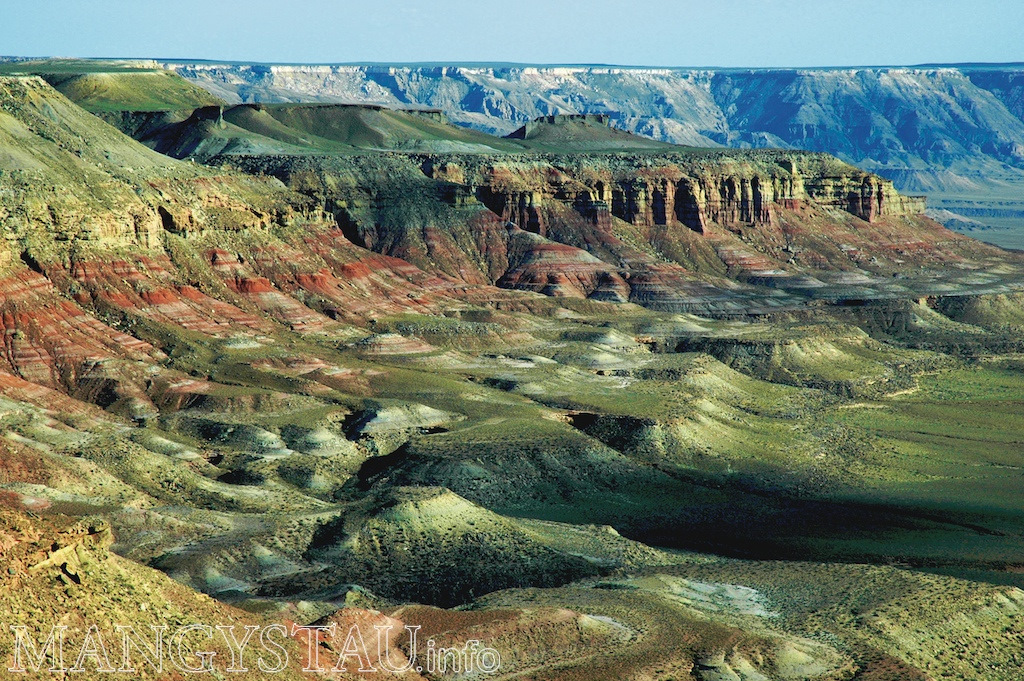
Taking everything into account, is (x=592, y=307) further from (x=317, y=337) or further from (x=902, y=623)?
(x=902, y=623)

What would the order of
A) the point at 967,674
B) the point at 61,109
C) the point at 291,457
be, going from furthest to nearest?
the point at 61,109 < the point at 291,457 < the point at 967,674

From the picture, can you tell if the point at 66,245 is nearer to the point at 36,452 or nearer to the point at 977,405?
the point at 36,452


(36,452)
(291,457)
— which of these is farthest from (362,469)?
(36,452)

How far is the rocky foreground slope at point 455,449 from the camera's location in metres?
65.9

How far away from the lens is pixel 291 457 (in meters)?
111

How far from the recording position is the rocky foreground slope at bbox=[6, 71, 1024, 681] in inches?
2596

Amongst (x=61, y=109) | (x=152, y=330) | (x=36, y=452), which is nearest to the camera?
(x=36, y=452)

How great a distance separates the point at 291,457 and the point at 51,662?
202 feet

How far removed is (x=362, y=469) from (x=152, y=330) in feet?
104

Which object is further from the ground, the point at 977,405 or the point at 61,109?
the point at 61,109

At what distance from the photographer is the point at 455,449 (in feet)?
370

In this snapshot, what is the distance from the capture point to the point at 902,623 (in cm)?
7056

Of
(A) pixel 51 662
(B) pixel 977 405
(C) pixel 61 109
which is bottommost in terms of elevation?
(B) pixel 977 405

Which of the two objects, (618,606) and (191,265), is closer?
(618,606)
